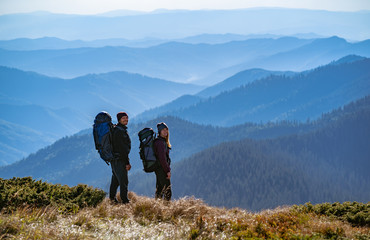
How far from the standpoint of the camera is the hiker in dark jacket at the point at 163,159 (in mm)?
12852

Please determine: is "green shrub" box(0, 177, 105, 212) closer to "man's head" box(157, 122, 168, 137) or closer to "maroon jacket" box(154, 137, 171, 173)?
"maroon jacket" box(154, 137, 171, 173)

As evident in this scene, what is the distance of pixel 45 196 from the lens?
38.0ft

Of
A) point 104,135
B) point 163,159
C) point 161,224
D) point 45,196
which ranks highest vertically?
point 104,135

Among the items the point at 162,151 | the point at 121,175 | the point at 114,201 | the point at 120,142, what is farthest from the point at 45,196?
the point at 162,151

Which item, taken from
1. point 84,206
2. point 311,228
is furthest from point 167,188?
point 311,228

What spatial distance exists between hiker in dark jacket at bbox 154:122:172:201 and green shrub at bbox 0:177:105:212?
1970mm

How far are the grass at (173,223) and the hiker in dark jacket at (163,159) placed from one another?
89 cm

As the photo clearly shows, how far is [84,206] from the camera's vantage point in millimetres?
11781

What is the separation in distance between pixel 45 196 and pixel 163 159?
3.77 meters

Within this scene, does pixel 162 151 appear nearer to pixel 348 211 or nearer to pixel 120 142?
pixel 120 142

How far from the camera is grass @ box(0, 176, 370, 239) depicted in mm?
9094

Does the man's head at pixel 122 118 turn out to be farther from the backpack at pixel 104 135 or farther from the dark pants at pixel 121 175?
the dark pants at pixel 121 175

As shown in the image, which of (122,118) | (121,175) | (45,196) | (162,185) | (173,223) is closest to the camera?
(173,223)

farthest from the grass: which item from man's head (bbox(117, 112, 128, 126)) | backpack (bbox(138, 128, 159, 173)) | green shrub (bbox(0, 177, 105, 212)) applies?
man's head (bbox(117, 112, 128, 126))
